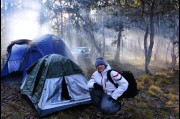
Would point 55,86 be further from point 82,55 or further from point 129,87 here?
point 82,55

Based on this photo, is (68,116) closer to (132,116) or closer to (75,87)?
(75,87)

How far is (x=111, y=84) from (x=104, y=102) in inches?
19.6

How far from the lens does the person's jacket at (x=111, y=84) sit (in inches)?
231

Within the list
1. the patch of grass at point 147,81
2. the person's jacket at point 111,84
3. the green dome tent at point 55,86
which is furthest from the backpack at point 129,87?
the patch of grass at point 147,81

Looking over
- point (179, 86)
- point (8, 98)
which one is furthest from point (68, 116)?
point (179, 86)

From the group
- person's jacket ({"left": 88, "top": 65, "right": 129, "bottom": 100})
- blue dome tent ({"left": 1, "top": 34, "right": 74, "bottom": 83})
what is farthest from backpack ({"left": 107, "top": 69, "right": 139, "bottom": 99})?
blue dome tent ({"left": 1, "top": 34, "right": 74, "bottom": 83})

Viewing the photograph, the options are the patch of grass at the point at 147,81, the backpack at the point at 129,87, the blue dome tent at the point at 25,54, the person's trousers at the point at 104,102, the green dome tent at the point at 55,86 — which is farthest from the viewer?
the patch of grass at the point at 147,81

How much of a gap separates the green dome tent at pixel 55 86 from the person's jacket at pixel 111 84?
1.13 metres

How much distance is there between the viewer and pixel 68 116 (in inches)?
264

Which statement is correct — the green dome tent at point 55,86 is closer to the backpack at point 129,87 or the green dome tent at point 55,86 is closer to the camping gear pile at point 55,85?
the camping gear pile at point 55,85

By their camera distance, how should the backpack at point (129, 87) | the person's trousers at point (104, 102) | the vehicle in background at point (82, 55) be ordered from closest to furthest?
the backpack at point (129, 87), the person's trousers at point (104, 102), the vehicle in background at point (82, 55)

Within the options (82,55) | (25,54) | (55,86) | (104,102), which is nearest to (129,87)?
(104,102)

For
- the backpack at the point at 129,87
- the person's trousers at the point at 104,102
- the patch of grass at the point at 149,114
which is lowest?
the patch of grass at the point at 149,114

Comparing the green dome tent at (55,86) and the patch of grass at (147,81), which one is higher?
the green dome tent at (55,86)
